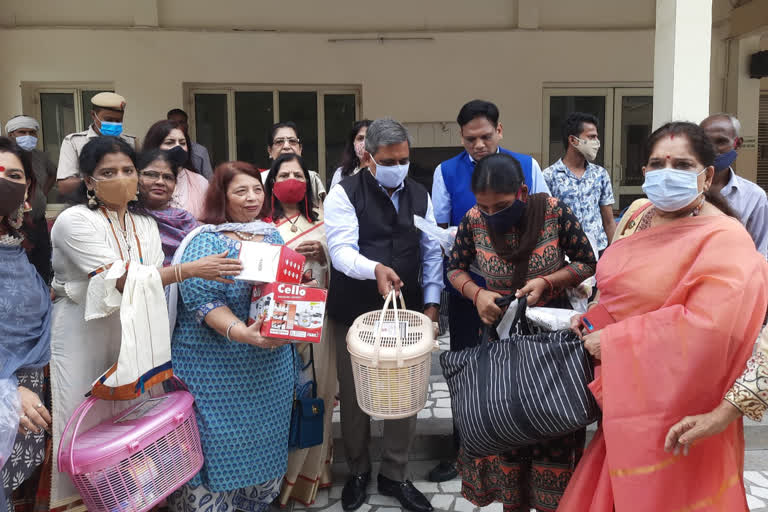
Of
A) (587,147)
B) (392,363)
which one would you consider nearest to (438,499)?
(392,363)

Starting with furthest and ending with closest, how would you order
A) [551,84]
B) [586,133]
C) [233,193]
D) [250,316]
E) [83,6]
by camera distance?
[551,84] < [83,6] < [586,133] < [233,193] < [250,316]

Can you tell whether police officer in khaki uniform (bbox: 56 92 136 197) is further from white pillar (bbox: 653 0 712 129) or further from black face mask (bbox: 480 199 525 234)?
white pillar (bbox: 653 0 712 129)

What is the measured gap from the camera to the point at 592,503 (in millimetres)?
1980

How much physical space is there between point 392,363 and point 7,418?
138cm

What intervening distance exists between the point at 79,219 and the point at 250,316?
80 centimetres

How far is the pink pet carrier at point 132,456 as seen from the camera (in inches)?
81.5

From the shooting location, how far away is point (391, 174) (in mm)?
2805

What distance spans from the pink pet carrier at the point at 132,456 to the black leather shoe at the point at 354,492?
97cm

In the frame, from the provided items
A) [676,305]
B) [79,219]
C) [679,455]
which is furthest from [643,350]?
[79,219]

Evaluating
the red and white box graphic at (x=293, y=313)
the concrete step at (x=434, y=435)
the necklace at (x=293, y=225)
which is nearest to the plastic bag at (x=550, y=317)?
the red and white box graphic at (x=293, y=313)

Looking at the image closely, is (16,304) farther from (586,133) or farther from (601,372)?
(586,133)

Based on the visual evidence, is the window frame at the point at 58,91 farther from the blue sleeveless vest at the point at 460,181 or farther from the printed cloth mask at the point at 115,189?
the blue sleeveless vest at the point at 460,181

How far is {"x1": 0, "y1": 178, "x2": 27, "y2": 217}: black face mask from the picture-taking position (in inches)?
81.1

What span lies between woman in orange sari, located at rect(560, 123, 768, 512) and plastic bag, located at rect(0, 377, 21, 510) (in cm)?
Result: 198
